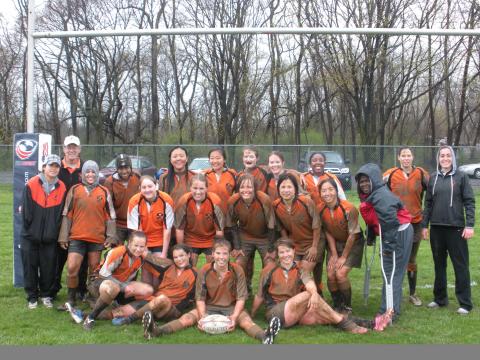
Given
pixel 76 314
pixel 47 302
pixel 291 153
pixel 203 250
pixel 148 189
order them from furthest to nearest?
1. pixel 291 153
2. pixel 47 302
3. pixel 203 250
4. pixel 148 189
5. pixel 76 314

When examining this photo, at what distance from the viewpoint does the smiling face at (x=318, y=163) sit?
269 inches

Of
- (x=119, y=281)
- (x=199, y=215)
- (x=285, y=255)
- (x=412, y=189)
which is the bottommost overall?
(x=119, y=281)

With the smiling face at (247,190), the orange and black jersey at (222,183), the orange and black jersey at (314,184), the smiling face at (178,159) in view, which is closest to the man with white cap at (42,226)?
the smiling face at (178,159)

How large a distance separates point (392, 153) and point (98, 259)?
17.5 m

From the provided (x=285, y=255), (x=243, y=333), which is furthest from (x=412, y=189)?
(x=243, y=333)

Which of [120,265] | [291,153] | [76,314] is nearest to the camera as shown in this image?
[76,314]

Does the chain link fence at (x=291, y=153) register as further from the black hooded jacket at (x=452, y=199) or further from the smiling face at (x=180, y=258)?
the smiling face at (x=180, y=258)

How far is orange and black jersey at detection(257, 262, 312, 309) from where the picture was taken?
5816 mm

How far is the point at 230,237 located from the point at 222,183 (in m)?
0.70

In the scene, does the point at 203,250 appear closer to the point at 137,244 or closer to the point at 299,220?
the point at 137,244

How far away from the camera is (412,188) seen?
6723 millimetres

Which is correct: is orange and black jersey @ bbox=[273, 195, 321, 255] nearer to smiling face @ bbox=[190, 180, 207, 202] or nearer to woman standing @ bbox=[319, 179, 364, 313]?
woman standing @ bbox=[319, 179, 364, 313]

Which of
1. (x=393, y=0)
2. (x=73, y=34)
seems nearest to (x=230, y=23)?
(x=393, y=0)

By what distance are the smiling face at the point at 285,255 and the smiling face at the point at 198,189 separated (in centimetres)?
106
